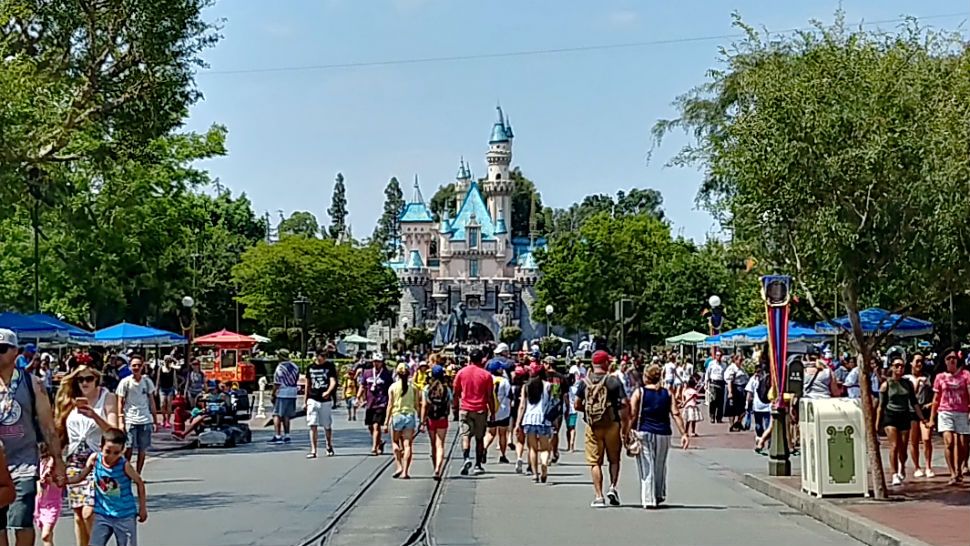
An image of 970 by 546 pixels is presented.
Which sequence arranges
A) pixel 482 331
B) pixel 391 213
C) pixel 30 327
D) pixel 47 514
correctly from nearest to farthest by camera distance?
pixel 47 514, pixel 30 327, pixel 482 331, pixel 391 213

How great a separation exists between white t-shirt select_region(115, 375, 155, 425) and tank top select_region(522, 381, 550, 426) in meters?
5.31

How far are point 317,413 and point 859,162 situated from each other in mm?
11812

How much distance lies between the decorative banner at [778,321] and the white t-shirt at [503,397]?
5363 mm

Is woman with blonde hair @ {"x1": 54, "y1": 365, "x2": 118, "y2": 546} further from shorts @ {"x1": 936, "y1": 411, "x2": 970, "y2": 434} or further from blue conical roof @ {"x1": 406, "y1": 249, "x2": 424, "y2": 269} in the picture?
blue conical roof @ {"x1": 406, "y1": 249, "x2": 424, "y2": 269}

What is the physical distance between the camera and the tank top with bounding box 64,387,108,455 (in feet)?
37.9

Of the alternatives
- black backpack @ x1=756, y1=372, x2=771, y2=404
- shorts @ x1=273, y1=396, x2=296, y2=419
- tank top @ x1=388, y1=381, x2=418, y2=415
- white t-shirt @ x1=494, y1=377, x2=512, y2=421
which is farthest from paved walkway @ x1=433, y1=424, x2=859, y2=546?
shorts @ x1=273, y1=396, x2=296, y2=419

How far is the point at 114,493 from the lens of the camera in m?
9.83

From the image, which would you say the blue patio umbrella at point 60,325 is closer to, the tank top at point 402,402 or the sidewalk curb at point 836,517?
the tank top at point 402,402

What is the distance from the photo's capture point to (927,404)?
71.6 feet

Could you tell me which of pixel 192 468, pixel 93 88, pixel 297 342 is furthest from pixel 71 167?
pixel 297 342

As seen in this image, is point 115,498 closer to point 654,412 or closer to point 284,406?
point 654,412

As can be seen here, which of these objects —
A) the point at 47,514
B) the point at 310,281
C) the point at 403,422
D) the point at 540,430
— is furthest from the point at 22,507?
the point at 310,281

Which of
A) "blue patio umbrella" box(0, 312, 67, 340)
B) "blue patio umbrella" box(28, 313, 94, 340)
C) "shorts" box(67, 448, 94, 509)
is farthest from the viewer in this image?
"blue patio umbrella" box(28, 313, 94, 340)

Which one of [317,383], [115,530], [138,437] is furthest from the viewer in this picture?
[317,383]
